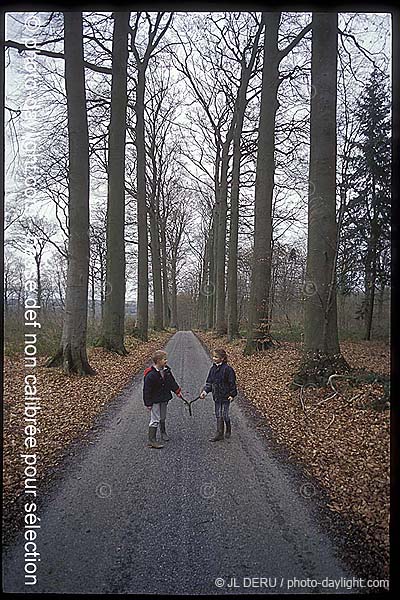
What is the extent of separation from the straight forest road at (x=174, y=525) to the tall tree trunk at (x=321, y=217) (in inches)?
89.3

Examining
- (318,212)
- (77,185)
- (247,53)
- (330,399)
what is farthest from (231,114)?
(330,399)

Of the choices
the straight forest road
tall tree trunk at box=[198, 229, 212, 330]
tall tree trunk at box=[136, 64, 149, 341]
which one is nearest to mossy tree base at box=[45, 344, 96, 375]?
the straight forest road

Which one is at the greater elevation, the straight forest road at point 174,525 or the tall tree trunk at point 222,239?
the tall tree trunk at point 222,239

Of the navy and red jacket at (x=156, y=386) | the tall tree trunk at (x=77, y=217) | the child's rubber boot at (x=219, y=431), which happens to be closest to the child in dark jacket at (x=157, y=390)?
the navy and red jacket at (x=156, y=386)

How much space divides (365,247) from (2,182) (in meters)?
3.10

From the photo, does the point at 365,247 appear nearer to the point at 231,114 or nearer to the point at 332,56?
the point at 332,56

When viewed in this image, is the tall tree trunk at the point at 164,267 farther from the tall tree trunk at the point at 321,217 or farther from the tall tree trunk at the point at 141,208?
the tall tree trunk at the point at 321,217

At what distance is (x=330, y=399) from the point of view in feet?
18.9

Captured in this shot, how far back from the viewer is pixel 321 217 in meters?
7.46

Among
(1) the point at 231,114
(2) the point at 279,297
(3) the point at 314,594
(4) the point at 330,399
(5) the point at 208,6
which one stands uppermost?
(1) the point at 231,114

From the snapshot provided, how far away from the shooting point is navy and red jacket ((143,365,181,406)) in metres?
5.75

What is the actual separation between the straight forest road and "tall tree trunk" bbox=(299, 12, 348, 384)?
2267mm

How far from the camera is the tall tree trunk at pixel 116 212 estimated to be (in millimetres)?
12719

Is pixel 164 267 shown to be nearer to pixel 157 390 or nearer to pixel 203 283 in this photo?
pixel 203 283
